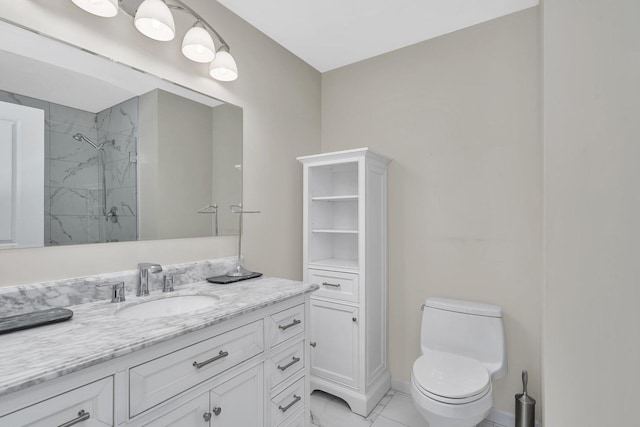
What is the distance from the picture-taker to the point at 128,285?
53.9 inches

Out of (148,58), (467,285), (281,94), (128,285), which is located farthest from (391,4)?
(128,285)

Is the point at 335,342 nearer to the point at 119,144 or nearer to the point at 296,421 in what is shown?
the point at 296,421

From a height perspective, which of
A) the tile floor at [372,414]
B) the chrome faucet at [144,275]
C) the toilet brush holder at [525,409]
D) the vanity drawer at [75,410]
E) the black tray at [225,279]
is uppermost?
the chrome faucet at [144,275]

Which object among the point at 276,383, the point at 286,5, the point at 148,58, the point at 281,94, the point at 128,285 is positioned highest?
the point at 286,5

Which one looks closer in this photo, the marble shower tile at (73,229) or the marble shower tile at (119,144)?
the marble shower tile at (73,229)

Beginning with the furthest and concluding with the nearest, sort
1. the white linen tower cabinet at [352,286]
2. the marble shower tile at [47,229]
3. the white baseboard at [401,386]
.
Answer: the white baseboard at [401,386] → the white linen tower cabinet at [352,286] → the marble shower tile at [47,229]

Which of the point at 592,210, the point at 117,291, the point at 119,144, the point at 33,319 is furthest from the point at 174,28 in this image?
the point at 592,210

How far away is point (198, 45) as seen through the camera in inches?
61.6

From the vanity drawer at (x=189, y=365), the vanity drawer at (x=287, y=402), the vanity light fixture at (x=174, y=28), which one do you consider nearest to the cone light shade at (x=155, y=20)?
the vanity light fixture at (x=174, y=28)

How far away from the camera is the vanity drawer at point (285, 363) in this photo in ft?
4.43

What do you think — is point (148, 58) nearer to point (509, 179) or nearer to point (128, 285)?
point (128, 285)

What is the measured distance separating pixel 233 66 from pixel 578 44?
1577 millimetres

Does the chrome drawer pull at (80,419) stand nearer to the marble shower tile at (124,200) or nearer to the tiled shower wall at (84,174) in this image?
the tiled shower wall at (84,174)

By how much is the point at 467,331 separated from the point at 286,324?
118 centimetres
